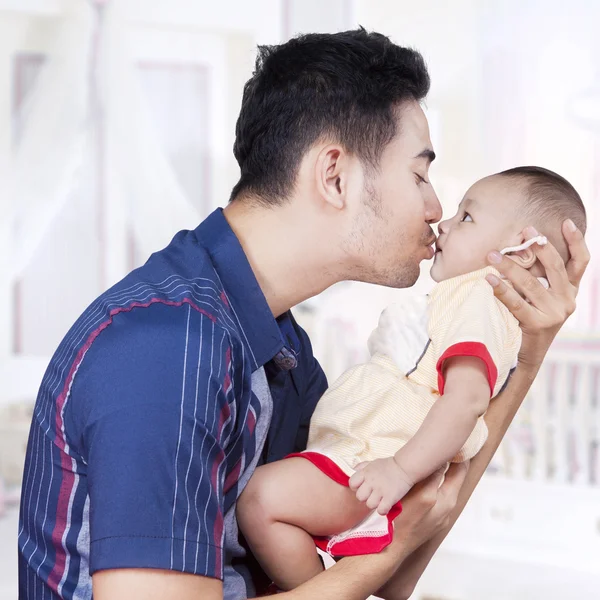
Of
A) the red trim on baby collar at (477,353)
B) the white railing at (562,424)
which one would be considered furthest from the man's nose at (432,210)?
the white railing at (562,424)

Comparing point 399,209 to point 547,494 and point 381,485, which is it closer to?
point 381,485

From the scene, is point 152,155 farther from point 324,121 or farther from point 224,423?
point 224,423

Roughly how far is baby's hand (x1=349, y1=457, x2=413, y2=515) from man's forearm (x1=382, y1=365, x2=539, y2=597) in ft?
1.15

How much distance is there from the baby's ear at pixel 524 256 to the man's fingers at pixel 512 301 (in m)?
0.07

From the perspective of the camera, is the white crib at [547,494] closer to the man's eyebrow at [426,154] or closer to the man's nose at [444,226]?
the man's nose at [444,226]

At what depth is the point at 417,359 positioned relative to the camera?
1512mm

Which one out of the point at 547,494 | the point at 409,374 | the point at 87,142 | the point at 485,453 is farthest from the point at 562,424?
the point at 87,142

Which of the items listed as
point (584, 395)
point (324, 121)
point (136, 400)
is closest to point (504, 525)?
point (584, 395)

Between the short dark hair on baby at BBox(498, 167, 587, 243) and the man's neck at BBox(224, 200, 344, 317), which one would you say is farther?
the short dark hair on baby at BBox(498, 167, 587, 243)

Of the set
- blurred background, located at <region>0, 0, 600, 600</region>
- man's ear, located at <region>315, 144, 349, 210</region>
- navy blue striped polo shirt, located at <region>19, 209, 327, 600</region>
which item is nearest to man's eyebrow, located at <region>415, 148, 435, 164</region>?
man's ear, located at <region>315, 144, 349, 210</region>

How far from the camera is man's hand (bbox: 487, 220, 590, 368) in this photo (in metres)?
1.54

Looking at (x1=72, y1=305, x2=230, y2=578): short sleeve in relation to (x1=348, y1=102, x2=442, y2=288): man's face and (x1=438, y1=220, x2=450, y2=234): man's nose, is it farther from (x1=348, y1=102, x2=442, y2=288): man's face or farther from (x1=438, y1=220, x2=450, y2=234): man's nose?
(x1=438, y1=220, x2=450, y2=234): man's nose

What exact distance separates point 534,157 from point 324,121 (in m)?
3.05

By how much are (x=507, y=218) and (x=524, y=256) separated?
8cm
